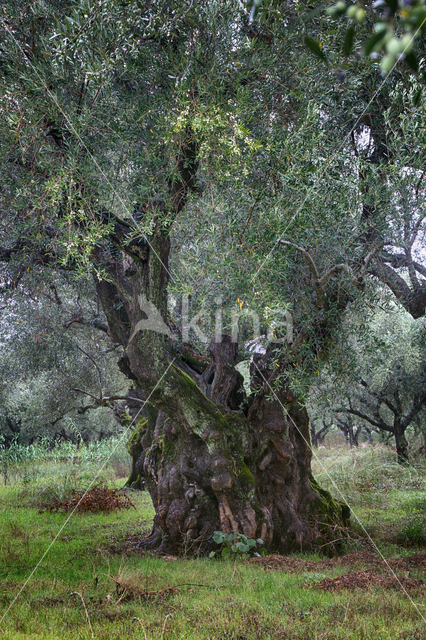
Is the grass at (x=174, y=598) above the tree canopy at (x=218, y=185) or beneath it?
beneath

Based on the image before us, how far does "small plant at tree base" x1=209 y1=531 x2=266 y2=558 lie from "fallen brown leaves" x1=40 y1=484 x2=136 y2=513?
17.7ft

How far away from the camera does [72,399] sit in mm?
15023

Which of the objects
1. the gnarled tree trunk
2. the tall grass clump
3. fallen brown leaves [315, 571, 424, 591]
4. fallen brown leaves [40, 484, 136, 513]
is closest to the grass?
fallen brown leaves [315, 571, 424, 591]

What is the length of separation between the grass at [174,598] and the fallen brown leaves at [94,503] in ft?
7.89

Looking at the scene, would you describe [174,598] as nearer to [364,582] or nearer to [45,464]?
[364,582]

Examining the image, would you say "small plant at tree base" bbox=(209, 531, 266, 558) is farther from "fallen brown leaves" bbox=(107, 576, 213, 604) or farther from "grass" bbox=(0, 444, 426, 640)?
"fallen brown leaves" bbox=(107, 576, 213, 604)

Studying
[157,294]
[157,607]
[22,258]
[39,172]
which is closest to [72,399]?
[22,258]

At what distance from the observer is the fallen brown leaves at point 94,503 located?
1151 centimetres

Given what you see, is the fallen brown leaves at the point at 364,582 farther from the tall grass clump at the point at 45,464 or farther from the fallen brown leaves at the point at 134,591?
the tall grass clump at the point at 45,464

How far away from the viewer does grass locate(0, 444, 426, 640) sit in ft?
12.8

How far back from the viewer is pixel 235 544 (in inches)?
269

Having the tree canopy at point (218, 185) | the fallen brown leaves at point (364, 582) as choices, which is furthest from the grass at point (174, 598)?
the tree canopy at point (218, 185)

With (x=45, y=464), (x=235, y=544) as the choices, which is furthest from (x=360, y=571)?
(x=45, y=464)

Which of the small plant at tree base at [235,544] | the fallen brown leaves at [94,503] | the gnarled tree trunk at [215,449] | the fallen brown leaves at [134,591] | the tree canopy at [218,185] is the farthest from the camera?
the fallen brown leaves at [94,503]
